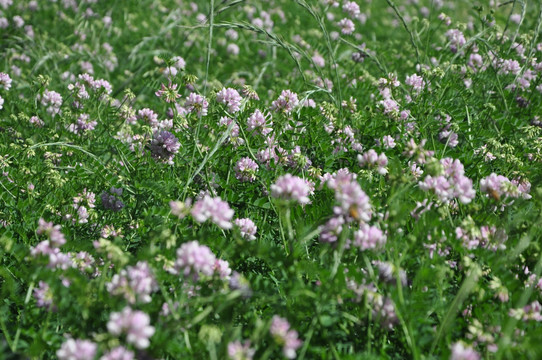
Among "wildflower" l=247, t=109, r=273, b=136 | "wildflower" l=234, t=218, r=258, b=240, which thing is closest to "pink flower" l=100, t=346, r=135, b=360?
"wildflower" l=234, t=218, r=258, b=240

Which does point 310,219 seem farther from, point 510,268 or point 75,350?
point 75,350

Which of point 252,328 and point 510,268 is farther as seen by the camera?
point 510,268

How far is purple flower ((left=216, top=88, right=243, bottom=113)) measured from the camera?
2.95 m

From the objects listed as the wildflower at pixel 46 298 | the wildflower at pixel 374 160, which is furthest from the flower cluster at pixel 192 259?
the wildflower at pixel 374 160

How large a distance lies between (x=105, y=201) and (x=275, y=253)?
126 centimetres

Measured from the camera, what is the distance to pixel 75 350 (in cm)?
153

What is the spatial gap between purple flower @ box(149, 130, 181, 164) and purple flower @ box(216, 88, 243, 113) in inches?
13.0

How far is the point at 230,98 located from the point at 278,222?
2.37 ft

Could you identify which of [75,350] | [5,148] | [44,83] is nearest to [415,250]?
[75,350]

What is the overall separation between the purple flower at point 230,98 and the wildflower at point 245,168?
29 centimetres

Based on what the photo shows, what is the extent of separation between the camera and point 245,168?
291 centimetres

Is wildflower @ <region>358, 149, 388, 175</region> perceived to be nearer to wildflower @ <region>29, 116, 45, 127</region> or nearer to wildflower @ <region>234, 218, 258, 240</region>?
wildflower @ <region>234, 218, 258, 240</region>

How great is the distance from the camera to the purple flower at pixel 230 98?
116 inches

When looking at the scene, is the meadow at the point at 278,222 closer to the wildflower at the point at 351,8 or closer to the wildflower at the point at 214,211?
the wildflower at the point at 214,211
